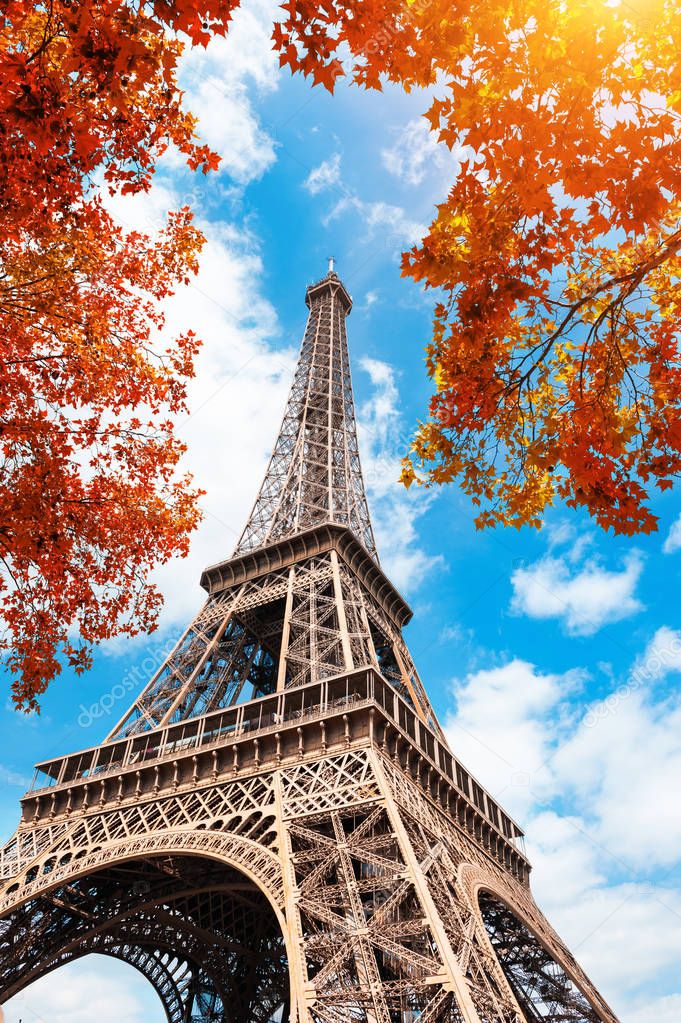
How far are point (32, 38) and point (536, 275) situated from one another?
6.52 m

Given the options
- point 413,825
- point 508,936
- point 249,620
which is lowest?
point 508,936

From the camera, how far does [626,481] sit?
746 centimetres

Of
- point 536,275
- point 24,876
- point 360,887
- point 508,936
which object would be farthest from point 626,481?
point 508,936

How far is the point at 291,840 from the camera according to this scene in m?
19.0

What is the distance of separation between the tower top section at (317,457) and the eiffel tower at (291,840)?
0.90 metres

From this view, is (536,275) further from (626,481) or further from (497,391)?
(626,481)

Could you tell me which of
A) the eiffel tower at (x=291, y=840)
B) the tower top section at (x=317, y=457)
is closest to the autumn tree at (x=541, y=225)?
the eiffel tower at (x=291, y=840)

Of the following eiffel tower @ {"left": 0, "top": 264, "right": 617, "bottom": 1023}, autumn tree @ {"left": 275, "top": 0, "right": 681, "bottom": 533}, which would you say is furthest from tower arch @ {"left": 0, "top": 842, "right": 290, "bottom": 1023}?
autumn tree @ {"left": 275, "top": 0, "right": 681, "bottom": 533}

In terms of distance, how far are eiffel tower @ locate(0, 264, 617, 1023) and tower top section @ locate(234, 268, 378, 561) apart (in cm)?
90

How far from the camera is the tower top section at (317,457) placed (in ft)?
131

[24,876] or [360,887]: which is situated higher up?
[24,876]

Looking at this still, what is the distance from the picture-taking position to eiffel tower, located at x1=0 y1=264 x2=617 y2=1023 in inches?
633

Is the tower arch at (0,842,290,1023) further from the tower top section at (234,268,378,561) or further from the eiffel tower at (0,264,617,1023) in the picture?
the tower top section at (234,268,378,561)

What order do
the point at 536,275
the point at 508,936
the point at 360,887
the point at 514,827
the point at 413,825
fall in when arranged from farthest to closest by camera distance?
the point at 514,827 < the point at 508,936 < the point at 413,825 < the point at 360,887 < the point at 536,275
